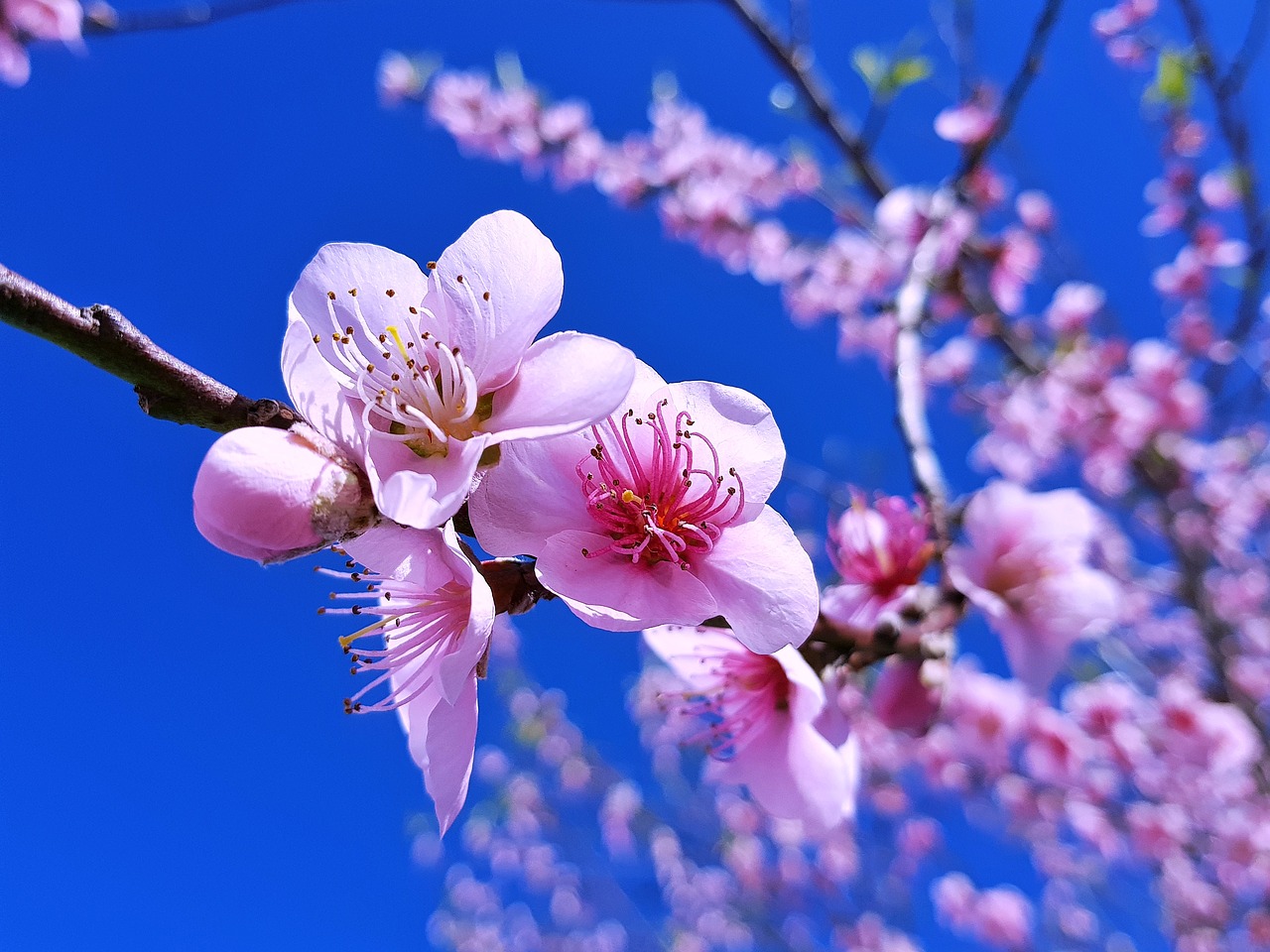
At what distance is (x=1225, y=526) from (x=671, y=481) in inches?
244

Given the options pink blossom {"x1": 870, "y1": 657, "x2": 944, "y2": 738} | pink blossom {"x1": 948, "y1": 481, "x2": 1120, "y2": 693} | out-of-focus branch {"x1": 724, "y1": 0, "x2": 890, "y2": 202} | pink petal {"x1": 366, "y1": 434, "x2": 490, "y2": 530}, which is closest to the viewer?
pink petal {"x1": 366, "y1": 434, "x2": 490, "y2": 530}

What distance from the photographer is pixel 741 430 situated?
0.77 m

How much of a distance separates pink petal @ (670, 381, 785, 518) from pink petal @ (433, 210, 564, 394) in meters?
0.16

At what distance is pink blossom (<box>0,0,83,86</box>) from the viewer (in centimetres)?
268

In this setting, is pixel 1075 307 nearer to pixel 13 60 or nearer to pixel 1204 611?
pixel 1204 611

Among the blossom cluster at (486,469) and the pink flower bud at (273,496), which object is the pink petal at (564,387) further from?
the pink flower bud at (273,496)

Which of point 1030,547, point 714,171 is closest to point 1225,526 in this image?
point 714,171

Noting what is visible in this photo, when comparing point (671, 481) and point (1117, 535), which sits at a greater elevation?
point (1117, 535)

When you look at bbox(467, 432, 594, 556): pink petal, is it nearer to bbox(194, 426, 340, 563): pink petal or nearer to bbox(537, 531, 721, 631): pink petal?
bbox(537, 531, 721, 631): pink petal

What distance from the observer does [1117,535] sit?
19.2 feet

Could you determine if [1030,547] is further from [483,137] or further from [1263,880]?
[483,137]

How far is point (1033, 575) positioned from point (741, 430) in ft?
2.98

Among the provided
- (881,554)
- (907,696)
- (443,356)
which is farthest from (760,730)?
(443,356)

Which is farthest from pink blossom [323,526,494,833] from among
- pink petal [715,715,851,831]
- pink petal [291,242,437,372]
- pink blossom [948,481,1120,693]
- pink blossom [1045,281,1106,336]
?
pink blossom [1045,281,1106,336]
